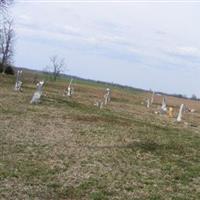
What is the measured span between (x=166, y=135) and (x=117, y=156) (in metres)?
6.42

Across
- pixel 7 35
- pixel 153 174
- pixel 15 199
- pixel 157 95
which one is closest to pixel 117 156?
pixel 153 174

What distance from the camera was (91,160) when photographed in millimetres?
15164

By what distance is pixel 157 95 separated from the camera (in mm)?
111438

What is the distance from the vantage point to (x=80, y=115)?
997 inches

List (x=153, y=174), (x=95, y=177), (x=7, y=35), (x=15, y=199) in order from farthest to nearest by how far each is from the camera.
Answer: (x=7, y=35) → (x=153, y=174) → (x=95, y=177) → (x=15, y=199)

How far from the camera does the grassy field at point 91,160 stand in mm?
12117

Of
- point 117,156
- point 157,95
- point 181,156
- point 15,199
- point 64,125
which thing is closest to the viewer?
point 15,199

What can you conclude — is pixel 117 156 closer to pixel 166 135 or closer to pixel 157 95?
pixel 166 135

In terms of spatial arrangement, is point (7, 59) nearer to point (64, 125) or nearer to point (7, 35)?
point (7, 35)

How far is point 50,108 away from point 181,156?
36.7 ft

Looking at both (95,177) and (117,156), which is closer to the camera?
(95,177)

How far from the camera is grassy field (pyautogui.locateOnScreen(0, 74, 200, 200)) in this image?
12.1 m

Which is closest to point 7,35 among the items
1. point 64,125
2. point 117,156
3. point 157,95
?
point 157,95

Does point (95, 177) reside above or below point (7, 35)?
below
